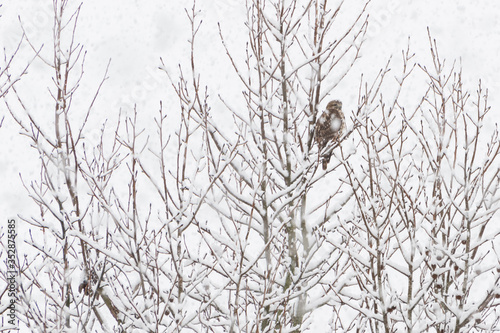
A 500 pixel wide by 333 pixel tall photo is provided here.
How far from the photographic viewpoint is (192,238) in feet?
83.7

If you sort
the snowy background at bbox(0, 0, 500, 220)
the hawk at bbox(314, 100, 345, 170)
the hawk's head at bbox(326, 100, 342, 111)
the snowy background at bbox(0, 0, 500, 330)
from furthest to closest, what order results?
1. the snowy background at bbox(0, 0, 500, 220)
2. the snowy background at bbox(0, 0, 500, 330)
3. the hawk's head at bbox(326, 100, 342, 111)
4. the hawk at bbox(314, 100, 345, 170)

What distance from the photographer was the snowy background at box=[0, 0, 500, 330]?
98.4ft

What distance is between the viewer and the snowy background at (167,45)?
30.0 meters

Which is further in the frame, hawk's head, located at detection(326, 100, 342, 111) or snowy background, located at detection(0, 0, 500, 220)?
snowy background, located at detection(0, 0, 500, 220)

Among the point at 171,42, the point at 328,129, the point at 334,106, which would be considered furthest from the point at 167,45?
the point at 328,129

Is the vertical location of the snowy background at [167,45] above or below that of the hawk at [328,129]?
above

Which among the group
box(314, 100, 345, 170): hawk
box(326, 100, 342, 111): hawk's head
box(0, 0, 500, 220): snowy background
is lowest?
box(314, 100, 345, 170): hawk

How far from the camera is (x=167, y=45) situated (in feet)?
107

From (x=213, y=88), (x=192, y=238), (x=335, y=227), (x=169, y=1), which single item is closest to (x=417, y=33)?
(x=213, y=88)

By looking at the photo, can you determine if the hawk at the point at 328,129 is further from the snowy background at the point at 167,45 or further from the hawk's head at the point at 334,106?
the snowy background at the point at 167,45

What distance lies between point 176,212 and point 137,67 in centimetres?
2907

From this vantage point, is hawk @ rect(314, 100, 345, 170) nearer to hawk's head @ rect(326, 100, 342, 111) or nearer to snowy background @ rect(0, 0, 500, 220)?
hawk's head @ rect(326, 100, 342, 111)

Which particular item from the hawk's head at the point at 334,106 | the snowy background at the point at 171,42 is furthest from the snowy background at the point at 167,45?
the hawk's head at the point at 334,106

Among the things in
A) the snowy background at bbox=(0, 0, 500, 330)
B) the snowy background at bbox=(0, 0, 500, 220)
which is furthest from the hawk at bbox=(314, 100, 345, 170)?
Answer: the snowy background at bbox=(0, 0, 500, 330)
